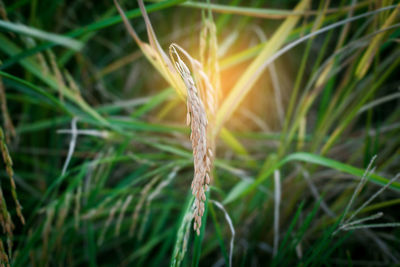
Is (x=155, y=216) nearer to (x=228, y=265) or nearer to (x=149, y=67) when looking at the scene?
(x=228, y=265)

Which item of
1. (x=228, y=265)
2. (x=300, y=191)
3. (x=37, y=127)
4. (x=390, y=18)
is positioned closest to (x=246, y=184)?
(x=300, y=191)

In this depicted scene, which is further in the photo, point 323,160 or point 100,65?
point 100,65

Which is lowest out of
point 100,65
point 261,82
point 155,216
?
point 155,216

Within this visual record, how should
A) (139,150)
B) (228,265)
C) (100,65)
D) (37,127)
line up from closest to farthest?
(228,265) → (37,127) → (139,150) → (100,65)

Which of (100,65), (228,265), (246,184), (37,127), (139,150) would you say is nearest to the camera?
(228,265)

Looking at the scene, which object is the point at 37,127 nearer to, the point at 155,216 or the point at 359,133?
the point at 155,216

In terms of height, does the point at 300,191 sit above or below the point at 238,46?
below
